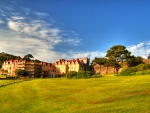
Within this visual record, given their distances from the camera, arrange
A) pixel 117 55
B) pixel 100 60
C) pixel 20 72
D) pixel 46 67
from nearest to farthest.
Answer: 1. pixel 117 55
2. pixel 20 72
3. pixel 100 60
4. pixel 46 67

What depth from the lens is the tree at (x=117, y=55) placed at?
9519cm

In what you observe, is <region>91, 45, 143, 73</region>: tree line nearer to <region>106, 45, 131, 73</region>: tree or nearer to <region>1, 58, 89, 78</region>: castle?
<region>106, 45, 131, 73</region>: tree

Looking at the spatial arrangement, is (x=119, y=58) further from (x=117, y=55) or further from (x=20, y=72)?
(x=20, y=72)

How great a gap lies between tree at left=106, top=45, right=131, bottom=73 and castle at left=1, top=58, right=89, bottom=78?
32970 mm

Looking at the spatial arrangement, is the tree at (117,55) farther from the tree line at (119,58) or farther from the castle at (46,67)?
the castle at (46,67)

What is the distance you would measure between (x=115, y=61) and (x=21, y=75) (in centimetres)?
5072

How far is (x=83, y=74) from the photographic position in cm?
7381

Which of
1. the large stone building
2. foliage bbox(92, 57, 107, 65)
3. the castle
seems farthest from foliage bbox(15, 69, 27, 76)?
foliage bbox(92, 57, 107, 65)

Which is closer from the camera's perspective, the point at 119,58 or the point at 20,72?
the point at 119,58

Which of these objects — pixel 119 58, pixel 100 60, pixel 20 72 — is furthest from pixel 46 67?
pixel 119 58

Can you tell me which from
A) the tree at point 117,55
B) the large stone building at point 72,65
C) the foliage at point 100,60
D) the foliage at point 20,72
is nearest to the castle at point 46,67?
the large stone building at point 72,65

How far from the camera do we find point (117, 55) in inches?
3787

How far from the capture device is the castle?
12131cm

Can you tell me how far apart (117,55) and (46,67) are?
52.2 meters
